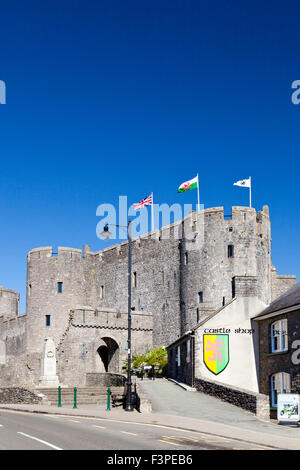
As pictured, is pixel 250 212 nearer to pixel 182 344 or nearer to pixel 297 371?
pixel 182 344

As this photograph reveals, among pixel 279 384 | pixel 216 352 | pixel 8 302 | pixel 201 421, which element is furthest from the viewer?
pixel 8 302

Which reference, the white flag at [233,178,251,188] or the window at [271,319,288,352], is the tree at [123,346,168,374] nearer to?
the white flag at [233,178,251,188]

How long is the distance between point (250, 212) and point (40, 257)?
2091 cm

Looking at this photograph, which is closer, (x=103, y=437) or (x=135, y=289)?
(x=103, y=437)

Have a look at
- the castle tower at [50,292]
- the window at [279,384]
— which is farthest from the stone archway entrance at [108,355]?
the window at [279,384]

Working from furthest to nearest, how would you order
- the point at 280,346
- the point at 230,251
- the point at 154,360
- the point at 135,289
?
the point at 135,289, the point at 230,251, the point at 154,360, the point at 280,346

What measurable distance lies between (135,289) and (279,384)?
31083mm

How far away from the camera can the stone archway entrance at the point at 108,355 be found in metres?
52.1

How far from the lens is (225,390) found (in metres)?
25.5

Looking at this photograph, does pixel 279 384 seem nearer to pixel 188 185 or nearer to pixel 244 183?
pixel 188 185

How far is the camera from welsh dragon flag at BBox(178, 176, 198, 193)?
161ft

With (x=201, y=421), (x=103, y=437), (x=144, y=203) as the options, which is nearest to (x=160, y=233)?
(x=144, y=203)

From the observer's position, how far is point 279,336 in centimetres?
2839

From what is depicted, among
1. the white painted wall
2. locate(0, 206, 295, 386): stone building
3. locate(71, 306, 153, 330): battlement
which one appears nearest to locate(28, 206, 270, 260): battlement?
locate(0, 206, 295, 386): stone building
